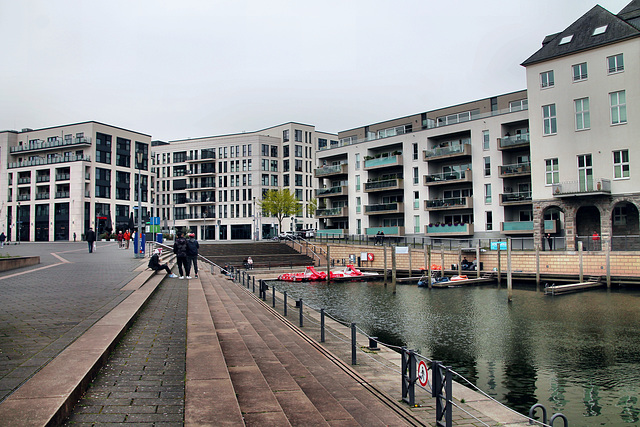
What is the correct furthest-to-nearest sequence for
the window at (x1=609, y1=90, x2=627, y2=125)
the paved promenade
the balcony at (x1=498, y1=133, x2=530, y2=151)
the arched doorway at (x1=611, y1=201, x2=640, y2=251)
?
the balcony at (x1=498, y1=133, x2=530, y2=151)
the arched doorway at (x1=611, y1=201, x2=640, y2=251)
the window at (x1=609, y1=90, x2=627, y2=125)
the paved promenade

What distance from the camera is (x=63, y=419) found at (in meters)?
4.80

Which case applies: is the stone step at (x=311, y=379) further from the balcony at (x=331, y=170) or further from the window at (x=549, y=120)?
the balcony at (x=331, y=170)

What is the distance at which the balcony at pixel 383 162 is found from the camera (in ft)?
178

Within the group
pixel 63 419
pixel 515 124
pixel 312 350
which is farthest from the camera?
pixel 515 124

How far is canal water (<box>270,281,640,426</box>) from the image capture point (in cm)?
1132

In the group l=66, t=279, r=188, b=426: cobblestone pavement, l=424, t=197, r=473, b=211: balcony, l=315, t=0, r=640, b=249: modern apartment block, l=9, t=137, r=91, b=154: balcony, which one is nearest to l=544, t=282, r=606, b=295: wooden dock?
l=315, t=0, r=640, b=249: modern apartment block

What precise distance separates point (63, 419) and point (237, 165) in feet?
276

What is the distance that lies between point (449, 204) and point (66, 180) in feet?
194

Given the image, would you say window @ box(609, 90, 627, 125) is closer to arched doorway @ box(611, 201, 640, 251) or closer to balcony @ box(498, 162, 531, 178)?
arched doorway @ box(611, 201, 640, 251)

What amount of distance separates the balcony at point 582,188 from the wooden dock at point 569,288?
22.2ft

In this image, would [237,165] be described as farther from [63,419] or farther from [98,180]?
[63,419]

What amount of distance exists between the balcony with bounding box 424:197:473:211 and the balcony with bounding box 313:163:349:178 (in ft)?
43.9

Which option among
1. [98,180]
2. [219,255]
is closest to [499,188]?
[219,255]

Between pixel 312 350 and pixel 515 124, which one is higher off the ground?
pixel 515 124
